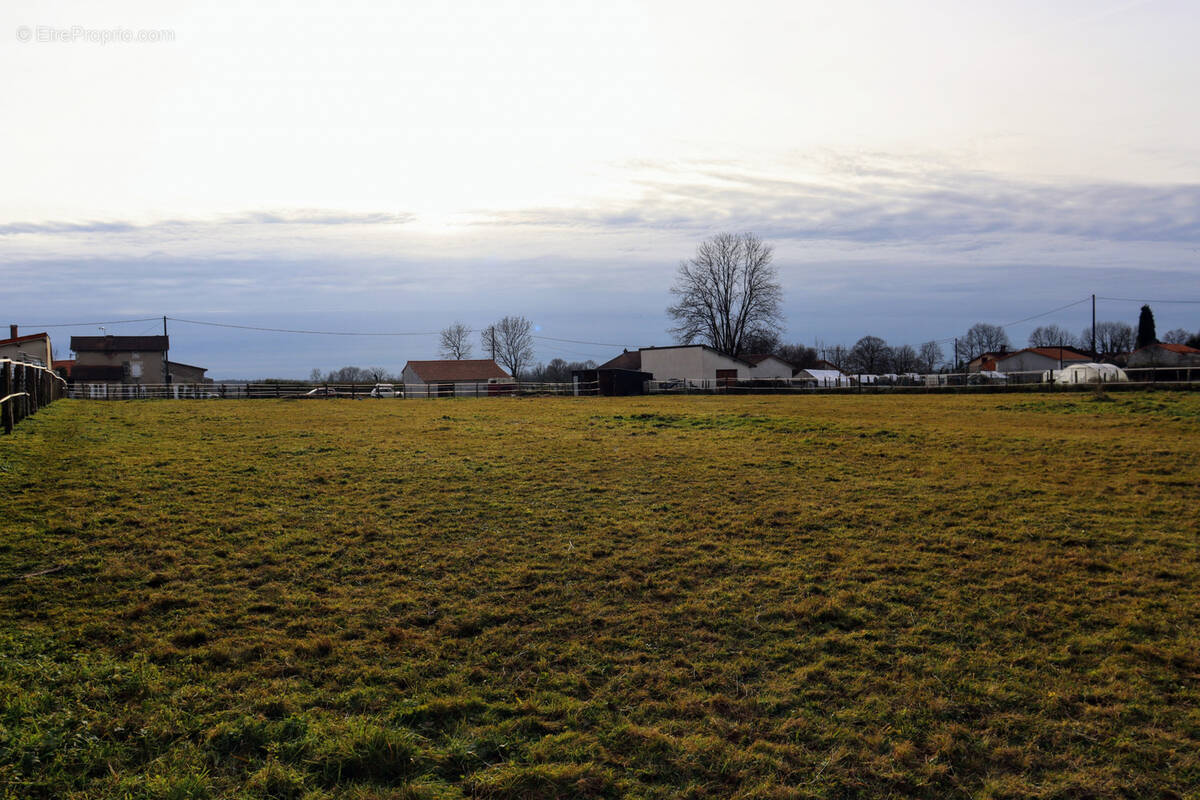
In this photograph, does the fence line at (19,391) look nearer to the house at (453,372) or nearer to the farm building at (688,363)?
the farm building at (688,363)

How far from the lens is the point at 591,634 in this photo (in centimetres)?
561

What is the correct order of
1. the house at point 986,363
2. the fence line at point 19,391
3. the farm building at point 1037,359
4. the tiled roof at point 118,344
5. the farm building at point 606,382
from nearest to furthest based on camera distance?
the fence line at point 19,391, the farm building at point 606,382, the tiled roof at point 118,344, the farm building at point 1037,359, the house at point 986,363

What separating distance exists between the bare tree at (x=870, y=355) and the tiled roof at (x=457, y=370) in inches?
2244

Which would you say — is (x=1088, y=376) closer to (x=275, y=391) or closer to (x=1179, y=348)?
(x=275, y=391)

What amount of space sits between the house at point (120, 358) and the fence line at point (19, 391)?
57.8 m

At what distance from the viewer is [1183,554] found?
24.4ft

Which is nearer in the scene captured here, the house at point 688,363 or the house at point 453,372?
the house at point 688,363

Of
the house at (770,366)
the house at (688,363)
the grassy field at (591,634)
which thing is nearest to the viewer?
the grassy field at (591,634)

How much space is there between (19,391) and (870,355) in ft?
364

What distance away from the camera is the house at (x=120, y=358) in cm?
7000

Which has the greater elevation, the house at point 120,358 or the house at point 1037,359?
the house at point 120,358

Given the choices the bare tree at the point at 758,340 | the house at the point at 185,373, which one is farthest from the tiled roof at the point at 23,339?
the bare tree at the point at 758,340

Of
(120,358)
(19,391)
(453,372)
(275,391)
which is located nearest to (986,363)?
(453,372)

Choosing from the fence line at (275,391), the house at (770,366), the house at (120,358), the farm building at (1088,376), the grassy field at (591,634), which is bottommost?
the grassy field at (591,634)
